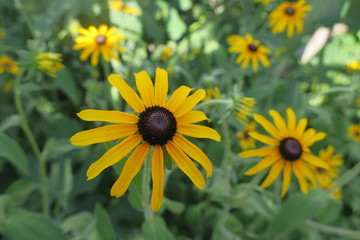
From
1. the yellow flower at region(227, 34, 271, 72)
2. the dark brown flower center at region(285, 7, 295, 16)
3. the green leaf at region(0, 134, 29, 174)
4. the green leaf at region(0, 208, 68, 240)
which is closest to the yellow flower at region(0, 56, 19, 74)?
the green leaf at region(0, 134, 29, 174)

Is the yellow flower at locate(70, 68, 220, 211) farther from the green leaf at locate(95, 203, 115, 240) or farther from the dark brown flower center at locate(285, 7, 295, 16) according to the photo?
the dark brown flower center at locate(285, 7, 295, 16)

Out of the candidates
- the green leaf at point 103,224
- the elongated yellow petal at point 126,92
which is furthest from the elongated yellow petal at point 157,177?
the green leaf at point 103,224

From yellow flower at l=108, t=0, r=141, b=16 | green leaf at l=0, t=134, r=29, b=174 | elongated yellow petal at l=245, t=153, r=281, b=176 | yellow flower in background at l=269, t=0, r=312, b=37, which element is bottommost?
elongated yellow petal at l=245, t=153, r=281, b=176

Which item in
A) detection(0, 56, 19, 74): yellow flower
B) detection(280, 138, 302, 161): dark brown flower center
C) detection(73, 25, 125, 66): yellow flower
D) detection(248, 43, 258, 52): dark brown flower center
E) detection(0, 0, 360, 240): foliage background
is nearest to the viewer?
detection(280, 138, 302, 161): dark brown flower center

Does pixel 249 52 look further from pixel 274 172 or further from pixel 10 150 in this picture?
pixel 10 150

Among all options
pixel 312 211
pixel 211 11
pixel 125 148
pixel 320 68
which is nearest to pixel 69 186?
pixel 125 148

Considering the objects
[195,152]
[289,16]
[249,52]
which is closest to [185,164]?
[195,152]
